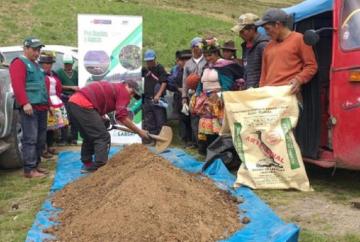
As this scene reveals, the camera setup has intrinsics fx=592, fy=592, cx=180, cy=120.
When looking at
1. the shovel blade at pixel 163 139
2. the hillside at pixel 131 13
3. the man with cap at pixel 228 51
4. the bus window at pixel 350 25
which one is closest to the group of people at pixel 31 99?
the shovel blade at pixel 163 139

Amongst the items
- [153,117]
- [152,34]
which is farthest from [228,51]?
[152,34]

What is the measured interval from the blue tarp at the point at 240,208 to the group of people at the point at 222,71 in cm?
76

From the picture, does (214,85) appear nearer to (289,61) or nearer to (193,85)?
(193,85)

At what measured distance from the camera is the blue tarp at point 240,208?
4.57m

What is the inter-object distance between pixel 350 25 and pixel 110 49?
4.72m

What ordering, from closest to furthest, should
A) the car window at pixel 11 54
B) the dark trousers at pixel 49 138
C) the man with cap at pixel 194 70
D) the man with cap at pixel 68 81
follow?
1. the man with cap at pixel 194 70
2. the dark trousers at pixel 49 138
3. the man with cap at pixel 68 81
4. the car window at pixel 11 54

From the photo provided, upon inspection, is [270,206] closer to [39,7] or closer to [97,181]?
[97,181]

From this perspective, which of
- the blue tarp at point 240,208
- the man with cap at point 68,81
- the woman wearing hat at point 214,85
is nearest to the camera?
the blue tarp at point 240,208

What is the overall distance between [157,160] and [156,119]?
3456mm

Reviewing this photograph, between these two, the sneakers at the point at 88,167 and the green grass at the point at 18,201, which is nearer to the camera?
the green grass at the point at 18,201

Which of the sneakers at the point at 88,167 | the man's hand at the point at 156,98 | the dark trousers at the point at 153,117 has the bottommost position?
the sneakers at the point at 88,167

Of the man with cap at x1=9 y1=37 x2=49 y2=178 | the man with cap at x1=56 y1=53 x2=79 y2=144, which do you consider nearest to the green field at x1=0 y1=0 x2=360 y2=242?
the man with cap at x1=9 y1=37 x2=49 y2=178

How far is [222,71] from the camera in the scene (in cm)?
786

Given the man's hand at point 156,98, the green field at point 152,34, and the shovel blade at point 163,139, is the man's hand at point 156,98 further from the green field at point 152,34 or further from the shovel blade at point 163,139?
the shovel blade at point 163,139
